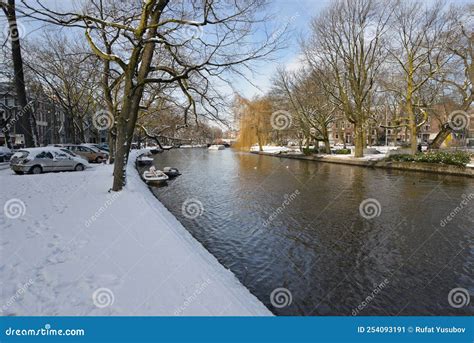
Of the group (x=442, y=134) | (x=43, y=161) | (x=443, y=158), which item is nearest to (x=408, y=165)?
(x=443, y=158)

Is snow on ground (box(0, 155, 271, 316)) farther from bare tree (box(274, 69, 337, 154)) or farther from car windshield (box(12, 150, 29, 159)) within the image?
bare tree (box(274, 69, 337, 154))

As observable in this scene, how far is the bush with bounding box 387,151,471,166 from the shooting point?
68.6 ft

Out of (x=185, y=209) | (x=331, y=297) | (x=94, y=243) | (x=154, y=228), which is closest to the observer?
(x=331, y=297)

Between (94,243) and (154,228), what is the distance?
1548 mm

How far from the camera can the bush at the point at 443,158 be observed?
20.9 m

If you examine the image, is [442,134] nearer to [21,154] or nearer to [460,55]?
[460,55]

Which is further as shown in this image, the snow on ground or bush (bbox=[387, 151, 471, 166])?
bush (bbox=[387, 151, 471, 166])

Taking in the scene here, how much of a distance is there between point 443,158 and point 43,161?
89.8 feet

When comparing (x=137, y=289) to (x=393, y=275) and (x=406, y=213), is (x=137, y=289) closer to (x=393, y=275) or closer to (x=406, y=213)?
(x=393, y=275)

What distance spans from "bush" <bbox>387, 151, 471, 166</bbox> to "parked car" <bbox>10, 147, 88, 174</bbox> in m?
25.9

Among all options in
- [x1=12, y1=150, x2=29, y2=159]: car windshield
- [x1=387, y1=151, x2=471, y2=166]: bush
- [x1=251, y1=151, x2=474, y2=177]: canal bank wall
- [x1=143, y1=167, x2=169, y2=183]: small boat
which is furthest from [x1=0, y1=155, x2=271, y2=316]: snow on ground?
[x1=387, y1=151, x2=471, y2=166]: bush

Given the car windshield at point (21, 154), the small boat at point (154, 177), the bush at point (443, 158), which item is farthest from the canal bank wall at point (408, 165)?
the car windshield at point (21, 154)
